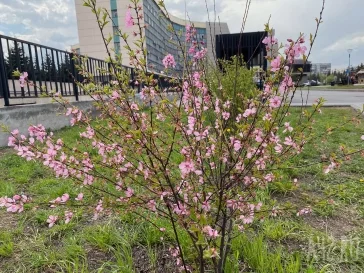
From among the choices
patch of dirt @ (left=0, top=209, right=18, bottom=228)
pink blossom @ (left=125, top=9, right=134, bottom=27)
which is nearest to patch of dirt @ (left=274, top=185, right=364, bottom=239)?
pink blossom @ (left=125, top=9, right=134, bottom=27)

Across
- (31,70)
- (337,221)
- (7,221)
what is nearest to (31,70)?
(31,70)

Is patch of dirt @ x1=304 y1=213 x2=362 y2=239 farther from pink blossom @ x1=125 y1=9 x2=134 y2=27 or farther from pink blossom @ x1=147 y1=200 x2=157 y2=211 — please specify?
pink blossom @ x1=125 y1=9 x2=134 y2=27

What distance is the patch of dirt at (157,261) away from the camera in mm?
1745

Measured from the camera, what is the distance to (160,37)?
7.92ft

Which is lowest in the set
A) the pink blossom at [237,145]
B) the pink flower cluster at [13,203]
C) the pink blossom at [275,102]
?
the pink flower cluster at [13,203]

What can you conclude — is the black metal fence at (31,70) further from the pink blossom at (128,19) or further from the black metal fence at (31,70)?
the pink blossom at (128,19)

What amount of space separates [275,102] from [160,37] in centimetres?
139

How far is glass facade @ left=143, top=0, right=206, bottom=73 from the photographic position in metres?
1.79

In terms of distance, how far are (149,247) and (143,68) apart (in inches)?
47.3

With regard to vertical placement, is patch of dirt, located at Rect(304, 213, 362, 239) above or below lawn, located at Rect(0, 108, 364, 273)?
below

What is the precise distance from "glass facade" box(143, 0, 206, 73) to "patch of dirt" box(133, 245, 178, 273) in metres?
1.23

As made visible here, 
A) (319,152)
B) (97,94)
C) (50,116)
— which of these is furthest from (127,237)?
(50,116)

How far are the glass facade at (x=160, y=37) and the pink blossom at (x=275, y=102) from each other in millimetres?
638

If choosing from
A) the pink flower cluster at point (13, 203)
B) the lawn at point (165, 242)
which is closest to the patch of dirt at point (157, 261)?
the lawn at point (165, 242)
